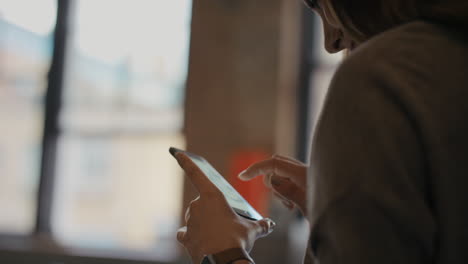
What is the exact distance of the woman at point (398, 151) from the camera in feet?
1.77

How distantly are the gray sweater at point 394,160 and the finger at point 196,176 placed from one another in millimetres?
279

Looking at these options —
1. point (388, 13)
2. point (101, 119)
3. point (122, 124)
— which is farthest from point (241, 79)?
point (388, 13)

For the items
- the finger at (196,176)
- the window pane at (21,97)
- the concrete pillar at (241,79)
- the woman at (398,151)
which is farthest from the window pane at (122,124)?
the woman at (398,151)

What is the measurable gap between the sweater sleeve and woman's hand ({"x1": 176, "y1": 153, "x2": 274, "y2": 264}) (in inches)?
9.2

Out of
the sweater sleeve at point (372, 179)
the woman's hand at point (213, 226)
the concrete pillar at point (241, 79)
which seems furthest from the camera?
the concrete pillar at point (241, 79)

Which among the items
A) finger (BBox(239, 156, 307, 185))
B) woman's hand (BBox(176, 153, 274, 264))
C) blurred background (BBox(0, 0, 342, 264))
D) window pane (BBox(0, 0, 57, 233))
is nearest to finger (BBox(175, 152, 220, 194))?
woman's hand (BBox(176, 153, 274, 264))

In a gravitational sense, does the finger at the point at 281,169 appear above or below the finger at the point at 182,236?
above

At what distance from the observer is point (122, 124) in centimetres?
451

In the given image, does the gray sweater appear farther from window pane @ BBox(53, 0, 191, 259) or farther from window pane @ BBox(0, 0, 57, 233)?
window pane @ BBox(0, 0, 57, 233)

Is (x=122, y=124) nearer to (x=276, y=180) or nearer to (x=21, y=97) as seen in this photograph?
(x=21, y=97)

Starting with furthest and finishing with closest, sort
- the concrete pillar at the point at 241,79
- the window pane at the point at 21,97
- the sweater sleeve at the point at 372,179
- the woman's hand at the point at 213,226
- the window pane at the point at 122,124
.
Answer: the window pane at the point at 21,97
the window pane at the point at 122,124
the concrete pillar at the point at 241,79
the woman's hand at the point at 213,226
the sweater sleeve at the point at 372,179

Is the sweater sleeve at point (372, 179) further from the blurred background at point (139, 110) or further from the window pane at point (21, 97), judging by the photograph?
the window pane at point (21, 97)

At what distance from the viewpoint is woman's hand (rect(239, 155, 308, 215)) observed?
1.04 m

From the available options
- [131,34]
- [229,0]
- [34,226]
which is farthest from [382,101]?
[34,226]
